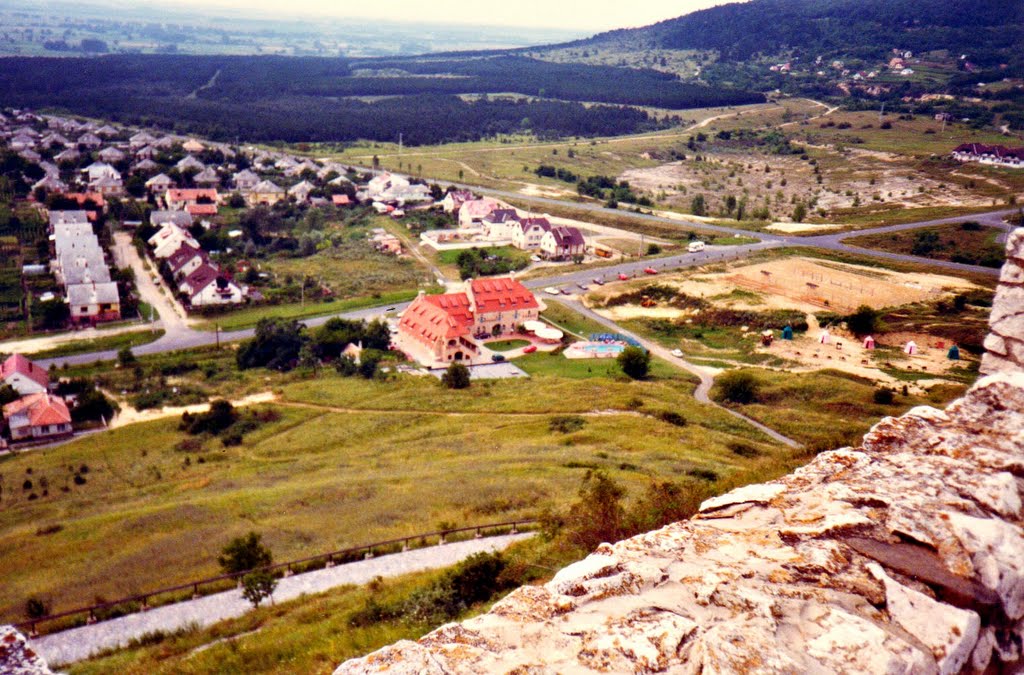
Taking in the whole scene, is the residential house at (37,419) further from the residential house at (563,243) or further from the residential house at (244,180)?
the residential house at (244,180)

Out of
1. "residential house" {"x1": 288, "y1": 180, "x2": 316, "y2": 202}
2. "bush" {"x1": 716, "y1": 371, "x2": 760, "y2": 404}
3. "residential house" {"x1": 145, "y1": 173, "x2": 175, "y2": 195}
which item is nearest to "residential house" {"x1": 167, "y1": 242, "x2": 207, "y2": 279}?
"residential house" {"x1": 288, "y1": 180, "x2": 316, "y2": 202}

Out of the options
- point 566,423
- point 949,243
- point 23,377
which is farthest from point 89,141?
point 949,243

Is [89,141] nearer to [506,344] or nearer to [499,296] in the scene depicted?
[499,296]

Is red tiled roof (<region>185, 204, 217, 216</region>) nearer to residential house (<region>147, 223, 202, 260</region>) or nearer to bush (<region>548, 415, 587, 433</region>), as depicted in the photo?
residential house (<region>147, 223, 202, 260</region>)

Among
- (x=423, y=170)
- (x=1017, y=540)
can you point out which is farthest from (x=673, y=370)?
(x=423, y=170)

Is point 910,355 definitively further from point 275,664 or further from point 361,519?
point 275,664

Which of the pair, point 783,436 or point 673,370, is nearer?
point 783,436
